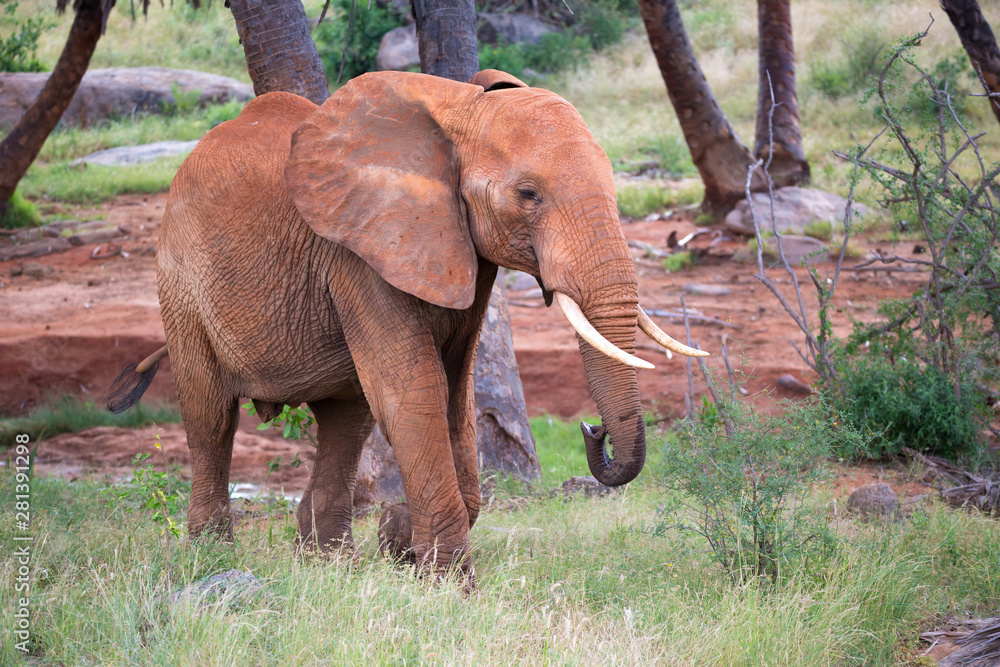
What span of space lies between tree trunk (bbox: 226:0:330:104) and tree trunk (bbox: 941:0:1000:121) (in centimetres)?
465

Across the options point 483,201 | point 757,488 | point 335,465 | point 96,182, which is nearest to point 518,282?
point 335,465

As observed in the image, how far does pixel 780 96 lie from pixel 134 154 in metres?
11.7

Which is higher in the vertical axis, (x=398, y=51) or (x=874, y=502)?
(x=398, y=51)

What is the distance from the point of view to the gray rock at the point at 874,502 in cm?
527

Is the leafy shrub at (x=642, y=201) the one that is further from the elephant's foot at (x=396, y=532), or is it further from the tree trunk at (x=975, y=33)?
the elephant's foot at (x=396, y=532)

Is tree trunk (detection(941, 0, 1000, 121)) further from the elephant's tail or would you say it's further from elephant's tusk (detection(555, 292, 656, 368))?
the elephant's tail

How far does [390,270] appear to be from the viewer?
12.3 feet

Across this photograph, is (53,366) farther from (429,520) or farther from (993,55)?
(993,55)

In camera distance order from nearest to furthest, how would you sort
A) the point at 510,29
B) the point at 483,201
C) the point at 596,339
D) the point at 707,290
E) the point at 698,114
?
the point at 596,339 → the point at 483,201 → the point at 707,290 → the point at 698,114 → the point at 510,29

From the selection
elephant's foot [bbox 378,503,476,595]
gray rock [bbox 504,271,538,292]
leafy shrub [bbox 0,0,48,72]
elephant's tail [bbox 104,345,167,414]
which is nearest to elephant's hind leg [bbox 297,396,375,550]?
elephant's foot [bbox 378,503,476,595]

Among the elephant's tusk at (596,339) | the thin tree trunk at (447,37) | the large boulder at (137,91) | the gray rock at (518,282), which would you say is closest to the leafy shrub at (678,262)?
the gray rock at (518,282)

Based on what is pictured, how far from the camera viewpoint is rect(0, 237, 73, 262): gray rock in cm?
1341

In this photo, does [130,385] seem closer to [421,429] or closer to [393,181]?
[421,429]

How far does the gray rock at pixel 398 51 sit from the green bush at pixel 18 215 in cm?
790
